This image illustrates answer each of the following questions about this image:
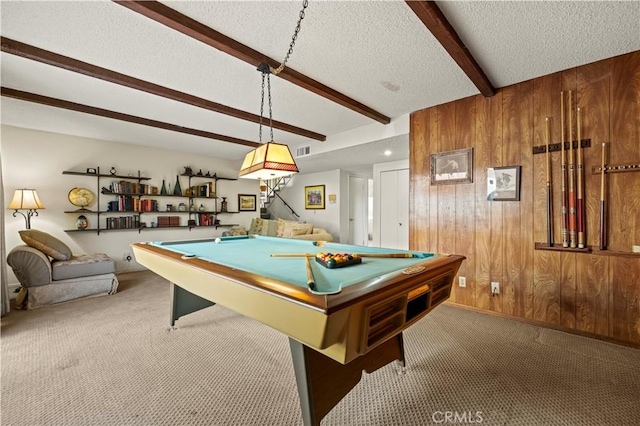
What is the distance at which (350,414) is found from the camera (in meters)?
1.47

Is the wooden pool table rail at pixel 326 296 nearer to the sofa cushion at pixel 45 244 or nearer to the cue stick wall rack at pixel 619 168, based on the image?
the cue stick wall rack at pixel 619 168

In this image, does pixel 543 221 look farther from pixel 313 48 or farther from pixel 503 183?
pixel 313 48

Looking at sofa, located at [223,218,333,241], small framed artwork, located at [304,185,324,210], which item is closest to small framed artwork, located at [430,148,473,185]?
sofa, located at [223,218,333,241]

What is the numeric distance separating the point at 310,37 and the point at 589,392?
9.55 feet

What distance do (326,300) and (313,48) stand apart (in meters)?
1.95

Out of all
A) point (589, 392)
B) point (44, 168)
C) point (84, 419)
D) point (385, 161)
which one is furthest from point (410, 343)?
point (44, 168)

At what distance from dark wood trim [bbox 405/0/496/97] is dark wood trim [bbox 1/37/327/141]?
7.67 feet

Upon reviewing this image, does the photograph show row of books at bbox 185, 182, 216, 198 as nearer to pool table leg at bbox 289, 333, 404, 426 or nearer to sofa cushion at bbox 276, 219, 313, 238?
sofa cushion at bbox 276, 219, 313, 238

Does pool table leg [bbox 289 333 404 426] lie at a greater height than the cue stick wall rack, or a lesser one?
lesser

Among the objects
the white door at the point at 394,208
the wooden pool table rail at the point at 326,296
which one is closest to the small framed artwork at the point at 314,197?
the white door at the point at 394,208

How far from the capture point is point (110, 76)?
7.79 feet

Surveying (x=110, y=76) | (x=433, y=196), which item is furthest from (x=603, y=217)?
(x=110, y=76)

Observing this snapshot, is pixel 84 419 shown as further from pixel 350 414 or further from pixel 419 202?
pixel 419 202
